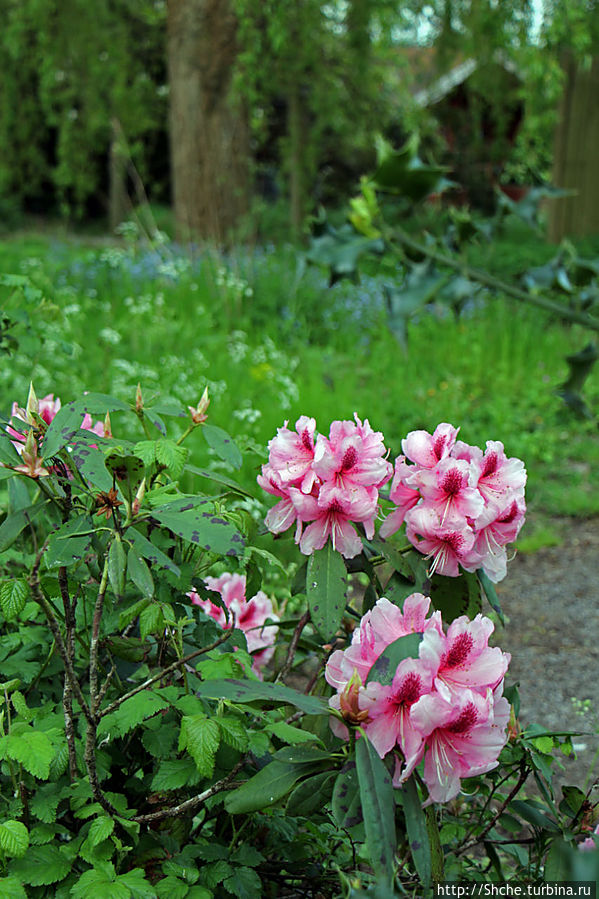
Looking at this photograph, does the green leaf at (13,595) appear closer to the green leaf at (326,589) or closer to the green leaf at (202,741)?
the green leaf at (202,741)

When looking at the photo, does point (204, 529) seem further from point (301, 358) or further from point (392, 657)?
point (301, 358)

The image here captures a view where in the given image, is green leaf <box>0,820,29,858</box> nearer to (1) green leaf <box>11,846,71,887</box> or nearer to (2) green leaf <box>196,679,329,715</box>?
(1) green leaf <box>11,846,71,887</box>

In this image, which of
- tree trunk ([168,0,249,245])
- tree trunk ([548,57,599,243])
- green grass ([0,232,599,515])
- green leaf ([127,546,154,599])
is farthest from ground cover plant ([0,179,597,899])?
tree trunk ([548,57,599,243])

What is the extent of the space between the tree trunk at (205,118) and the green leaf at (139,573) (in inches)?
265

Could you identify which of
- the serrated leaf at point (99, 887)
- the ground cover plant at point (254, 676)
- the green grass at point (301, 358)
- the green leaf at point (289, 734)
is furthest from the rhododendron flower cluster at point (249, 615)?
the green grass at point (301, 358)

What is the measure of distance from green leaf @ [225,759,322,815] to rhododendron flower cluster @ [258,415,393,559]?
10.6 inches

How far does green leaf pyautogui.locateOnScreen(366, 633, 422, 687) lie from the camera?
89 centimetres

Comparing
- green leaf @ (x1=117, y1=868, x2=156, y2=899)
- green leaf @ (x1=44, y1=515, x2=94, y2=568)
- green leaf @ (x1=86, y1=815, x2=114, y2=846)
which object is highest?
green leaf @ (x1=44, y1=515, x2=94, y2=568)

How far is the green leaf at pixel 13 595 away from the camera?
988mm

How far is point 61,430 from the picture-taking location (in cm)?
95

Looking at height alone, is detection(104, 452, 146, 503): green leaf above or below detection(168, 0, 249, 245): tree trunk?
below

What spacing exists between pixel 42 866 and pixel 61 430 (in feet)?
1.66

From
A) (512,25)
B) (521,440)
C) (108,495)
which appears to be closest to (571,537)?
(521,440)

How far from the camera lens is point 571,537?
3506mm
